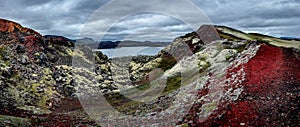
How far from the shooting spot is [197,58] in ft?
244

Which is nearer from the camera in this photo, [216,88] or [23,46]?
[216,88]

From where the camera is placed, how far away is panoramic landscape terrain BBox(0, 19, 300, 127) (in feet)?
119

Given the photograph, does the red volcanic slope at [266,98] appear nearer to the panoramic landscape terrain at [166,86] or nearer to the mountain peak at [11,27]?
the panoramic landscape terrain at [166,86]

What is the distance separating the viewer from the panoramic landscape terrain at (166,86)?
119ft

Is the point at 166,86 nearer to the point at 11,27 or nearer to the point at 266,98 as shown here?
the point at 266,98

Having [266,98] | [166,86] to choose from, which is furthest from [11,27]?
[266,98]

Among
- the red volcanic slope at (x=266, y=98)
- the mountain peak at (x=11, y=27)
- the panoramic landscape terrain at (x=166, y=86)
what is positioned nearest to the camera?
the red volcanic slope at (x=266, y=98)

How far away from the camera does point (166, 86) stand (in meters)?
66.0

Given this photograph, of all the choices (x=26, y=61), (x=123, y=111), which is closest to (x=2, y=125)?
(x=123, y=111)

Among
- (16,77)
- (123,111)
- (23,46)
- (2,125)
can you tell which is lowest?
(123,111)

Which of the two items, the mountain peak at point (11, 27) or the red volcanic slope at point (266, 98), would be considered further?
the mountain peak at point (11, 27)

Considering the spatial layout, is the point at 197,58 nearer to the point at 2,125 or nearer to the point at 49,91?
the point at 49,91

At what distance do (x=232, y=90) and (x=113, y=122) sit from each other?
58.8 feet

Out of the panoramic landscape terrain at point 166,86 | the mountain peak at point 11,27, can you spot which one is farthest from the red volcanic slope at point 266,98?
the mountain peak at point 11,27
